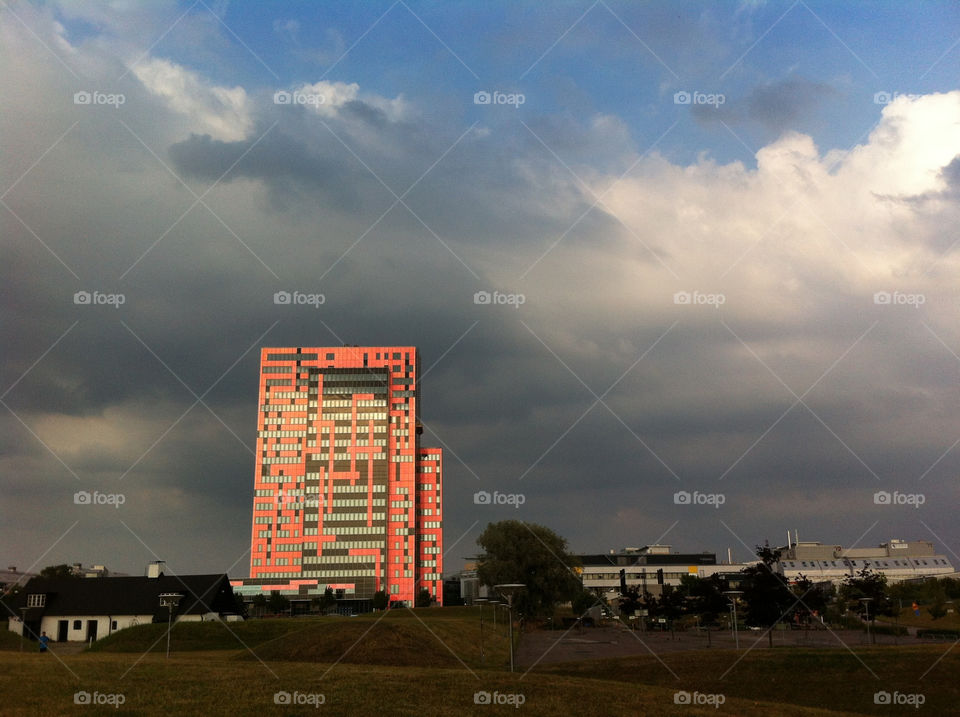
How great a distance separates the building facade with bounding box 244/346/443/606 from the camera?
578ft

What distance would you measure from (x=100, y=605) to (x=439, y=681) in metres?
64.5

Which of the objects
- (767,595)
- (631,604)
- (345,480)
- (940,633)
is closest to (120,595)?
(631,604)

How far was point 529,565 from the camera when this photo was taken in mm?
Answer: 104625

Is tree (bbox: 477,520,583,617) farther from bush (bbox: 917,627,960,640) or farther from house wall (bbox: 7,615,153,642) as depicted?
bush (bbox: 917,627,960,640)

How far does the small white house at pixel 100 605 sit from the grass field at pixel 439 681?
923 inches

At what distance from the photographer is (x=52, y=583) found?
86188 mm

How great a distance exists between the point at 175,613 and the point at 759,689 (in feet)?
200

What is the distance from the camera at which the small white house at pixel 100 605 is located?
81.9 metres

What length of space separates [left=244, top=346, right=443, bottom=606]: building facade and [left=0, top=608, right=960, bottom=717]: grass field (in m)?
118

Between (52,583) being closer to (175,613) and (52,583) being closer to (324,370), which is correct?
(175,613)

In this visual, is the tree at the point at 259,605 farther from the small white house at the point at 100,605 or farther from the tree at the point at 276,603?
the small white house at the point at 100,605

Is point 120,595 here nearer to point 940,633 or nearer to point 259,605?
point 259,605

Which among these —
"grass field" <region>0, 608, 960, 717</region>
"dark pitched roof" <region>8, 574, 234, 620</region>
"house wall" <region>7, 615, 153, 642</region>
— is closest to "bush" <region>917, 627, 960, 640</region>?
"grass field" <region>0, 608, 960, 717</region>

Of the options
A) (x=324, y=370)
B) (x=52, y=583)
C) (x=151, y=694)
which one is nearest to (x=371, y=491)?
(x=324, y=370)
